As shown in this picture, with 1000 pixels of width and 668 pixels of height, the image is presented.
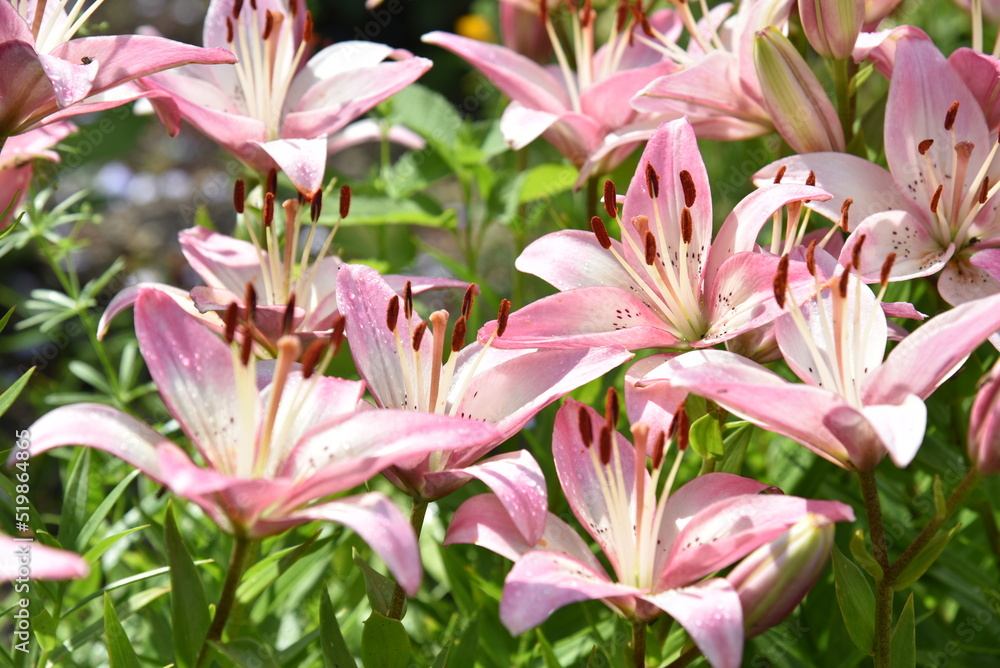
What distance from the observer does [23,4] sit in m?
0.92

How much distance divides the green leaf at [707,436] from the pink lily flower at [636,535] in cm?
3

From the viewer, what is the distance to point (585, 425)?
2.43 ft

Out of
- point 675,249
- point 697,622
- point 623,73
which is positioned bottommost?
point 697,622

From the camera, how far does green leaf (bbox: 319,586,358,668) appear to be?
772 millimetres

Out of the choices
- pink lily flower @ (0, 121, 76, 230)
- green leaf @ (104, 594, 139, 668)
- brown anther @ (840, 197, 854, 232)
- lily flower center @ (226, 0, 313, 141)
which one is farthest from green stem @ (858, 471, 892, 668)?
pink lily flower @ (0, 121, 76, 230)

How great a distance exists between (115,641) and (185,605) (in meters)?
0.06

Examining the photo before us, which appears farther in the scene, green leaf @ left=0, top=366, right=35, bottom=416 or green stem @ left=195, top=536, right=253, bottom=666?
green leaf @ left=0, top=366, right=35, bottom=416

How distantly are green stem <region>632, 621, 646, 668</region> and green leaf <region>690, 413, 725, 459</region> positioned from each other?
0.15 meters

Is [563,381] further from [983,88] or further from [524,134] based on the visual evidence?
[983,88]

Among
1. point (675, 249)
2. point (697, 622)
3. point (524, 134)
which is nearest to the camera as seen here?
point (697, 622)

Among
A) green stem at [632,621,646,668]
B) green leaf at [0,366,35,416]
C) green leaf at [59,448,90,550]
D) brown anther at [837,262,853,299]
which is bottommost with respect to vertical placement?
green leaf at [59,448,90,550]

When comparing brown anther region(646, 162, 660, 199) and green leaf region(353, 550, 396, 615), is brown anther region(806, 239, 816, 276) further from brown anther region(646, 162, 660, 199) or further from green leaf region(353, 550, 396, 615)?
green leaf region(353, 550, 396, 615)

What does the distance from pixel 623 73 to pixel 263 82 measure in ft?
1.27

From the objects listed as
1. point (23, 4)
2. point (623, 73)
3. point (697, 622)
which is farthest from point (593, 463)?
point (23, 4)
